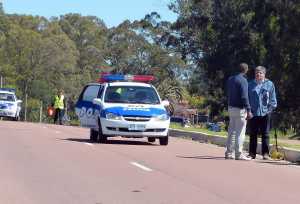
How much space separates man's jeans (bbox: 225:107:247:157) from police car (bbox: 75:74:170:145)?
141 inches

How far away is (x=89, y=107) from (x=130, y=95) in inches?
83.3

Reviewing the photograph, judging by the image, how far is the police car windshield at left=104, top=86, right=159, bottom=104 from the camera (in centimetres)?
2161

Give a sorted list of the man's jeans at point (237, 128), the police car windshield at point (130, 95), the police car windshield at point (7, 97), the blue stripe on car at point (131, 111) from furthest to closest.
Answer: the police car windshield at point (7, 97)
the police car windshield at point (130, 95)
the blue stripe on car at point (131, 111)
the man's jeans at point (237, 128)

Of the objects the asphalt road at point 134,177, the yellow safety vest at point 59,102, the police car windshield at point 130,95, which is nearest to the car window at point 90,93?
the police car windshield at point 130,95

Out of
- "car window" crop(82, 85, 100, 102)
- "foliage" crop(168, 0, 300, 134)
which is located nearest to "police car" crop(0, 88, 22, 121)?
"foliage" crop(168, 0, 300, 134)

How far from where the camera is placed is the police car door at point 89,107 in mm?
22109

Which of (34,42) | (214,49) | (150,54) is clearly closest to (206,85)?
(214,49)

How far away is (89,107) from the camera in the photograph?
922 inches

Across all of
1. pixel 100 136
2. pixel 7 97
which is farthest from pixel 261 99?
pixel 7 97

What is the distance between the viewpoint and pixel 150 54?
80.8m

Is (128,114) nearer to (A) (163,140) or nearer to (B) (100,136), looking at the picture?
(B) (100,136)

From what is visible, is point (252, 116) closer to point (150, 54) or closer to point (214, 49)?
point (214, 49)

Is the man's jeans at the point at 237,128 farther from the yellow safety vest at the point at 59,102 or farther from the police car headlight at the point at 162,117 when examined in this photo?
the yellow safety vest at the point at 59,102

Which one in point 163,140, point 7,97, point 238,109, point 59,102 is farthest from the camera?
point 7,97
